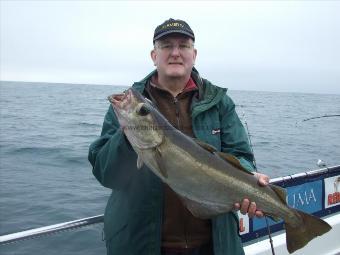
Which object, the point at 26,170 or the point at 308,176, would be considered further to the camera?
the point at 26,170

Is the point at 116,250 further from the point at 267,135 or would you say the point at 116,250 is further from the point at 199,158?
the point at 267,135

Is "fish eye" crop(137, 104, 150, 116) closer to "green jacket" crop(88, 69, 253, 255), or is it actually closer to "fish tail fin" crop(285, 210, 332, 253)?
"green jacket" crop(88, 69, 253, 255)

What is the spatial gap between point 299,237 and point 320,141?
86.3 feet

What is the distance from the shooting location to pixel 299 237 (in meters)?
3.50

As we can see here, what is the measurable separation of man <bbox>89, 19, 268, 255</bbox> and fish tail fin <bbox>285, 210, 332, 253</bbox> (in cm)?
36

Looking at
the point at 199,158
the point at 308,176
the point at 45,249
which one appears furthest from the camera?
the point at 45,249

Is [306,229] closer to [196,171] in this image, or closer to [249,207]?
[249,207]

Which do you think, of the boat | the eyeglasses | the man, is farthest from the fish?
the boat

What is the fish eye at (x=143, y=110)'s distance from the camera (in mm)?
3049

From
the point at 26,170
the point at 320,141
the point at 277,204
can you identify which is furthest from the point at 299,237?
the point at 320,141

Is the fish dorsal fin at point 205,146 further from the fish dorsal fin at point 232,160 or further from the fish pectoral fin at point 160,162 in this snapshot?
the fish pectoral fin at point 160,162

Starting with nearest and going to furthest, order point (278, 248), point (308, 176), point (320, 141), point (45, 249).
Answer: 1. point (278, 248)
2. point (308, 176)
3. point (45, 249)
4. point (320, 141)

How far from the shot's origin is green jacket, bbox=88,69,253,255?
3.29 metres

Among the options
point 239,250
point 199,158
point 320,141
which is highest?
point 199,158
